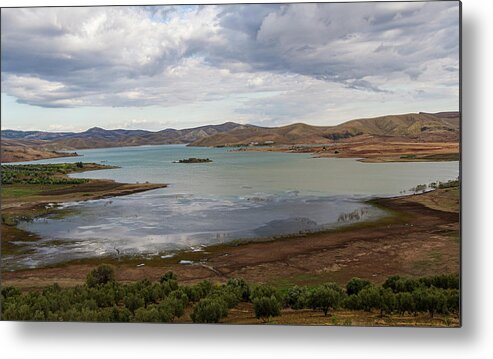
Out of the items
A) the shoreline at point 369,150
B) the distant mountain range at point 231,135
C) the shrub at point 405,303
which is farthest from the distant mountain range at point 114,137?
the shrub at point 405,303

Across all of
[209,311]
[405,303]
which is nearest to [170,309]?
[209,311]

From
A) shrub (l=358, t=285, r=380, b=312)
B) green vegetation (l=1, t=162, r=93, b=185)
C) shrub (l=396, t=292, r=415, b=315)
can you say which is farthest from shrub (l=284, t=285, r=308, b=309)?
green vegetation (l=1, t=162, r=93, b=185)

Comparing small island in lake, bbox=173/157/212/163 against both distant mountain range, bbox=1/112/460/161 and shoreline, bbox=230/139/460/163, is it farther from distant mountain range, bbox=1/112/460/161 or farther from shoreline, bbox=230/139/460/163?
shoreline, bbox=230/139/460/163

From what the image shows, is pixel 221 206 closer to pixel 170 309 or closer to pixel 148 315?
pixel 170 309

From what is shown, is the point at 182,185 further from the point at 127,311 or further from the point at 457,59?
the point at 457,59

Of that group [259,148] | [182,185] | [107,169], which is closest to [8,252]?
[107,169]

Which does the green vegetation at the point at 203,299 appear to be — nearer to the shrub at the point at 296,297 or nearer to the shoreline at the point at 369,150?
the shrub at the point at 296,297
